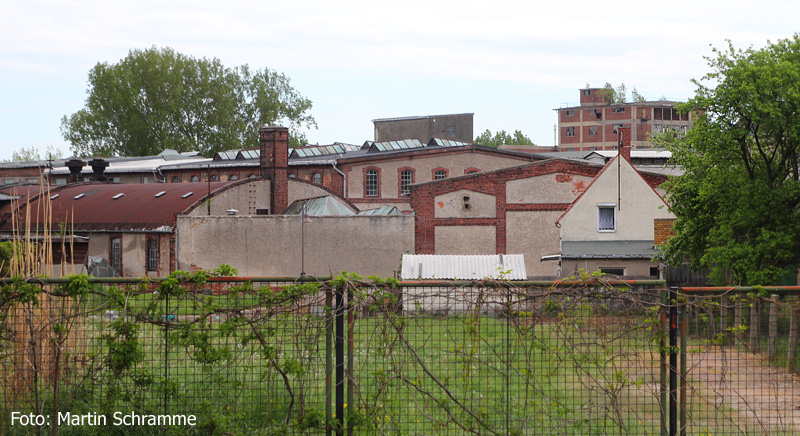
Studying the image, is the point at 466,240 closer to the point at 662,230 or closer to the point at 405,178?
the point at 662,230

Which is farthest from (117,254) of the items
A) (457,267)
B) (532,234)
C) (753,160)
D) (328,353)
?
(328,353)

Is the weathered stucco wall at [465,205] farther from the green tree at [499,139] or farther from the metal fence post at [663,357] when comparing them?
the green tree at [499,139]

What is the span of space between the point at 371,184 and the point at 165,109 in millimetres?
35896

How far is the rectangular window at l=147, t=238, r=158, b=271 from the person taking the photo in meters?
35.7

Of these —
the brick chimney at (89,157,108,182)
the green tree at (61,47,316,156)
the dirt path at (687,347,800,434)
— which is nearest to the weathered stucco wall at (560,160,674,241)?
the dirt path at (687,347,800,434)

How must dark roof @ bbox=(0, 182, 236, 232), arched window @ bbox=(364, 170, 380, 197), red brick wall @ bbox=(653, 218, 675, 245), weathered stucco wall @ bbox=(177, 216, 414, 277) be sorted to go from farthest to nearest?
arched window @ bbox=(364, 170, 380, 197) < dark roof @ bbox=(0, 182, 236, 232) < weathered stucco wall @ bbox=(177, 216, 414, 277) < red brick wall @ bbox=(653, 218, 675, 245)

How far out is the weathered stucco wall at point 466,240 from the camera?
34969mm

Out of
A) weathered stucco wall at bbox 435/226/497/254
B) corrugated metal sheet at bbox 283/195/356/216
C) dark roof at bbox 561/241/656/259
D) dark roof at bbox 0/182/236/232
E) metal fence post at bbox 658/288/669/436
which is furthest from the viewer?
corrugated metal sheet at bbox 283/195/356/216

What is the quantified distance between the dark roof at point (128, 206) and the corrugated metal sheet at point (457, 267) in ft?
44.0

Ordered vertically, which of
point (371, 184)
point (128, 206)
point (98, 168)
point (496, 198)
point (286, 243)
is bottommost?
point (286, 243)

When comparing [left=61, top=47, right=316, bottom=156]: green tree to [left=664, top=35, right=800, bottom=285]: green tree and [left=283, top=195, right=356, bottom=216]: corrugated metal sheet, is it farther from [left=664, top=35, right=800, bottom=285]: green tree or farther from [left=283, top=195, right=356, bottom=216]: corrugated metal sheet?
[left=664, top=35, right=800, bottom=285]: green tree

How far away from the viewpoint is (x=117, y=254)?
37094 mm

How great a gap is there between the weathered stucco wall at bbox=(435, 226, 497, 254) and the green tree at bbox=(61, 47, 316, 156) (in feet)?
158

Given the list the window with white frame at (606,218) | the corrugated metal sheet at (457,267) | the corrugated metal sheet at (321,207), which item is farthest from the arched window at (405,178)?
the corrugated metal sheet at (457,267)
